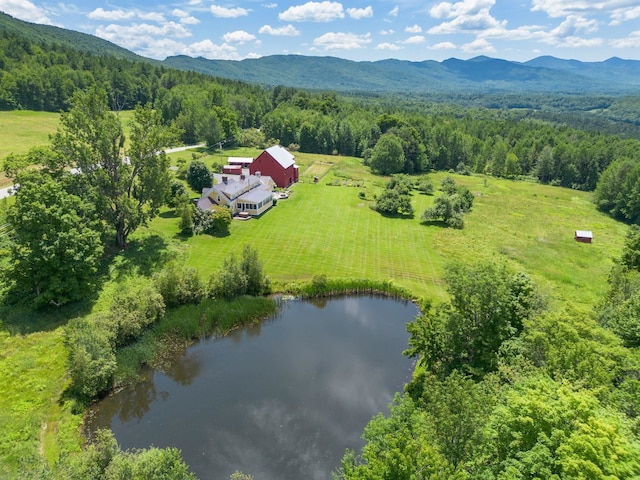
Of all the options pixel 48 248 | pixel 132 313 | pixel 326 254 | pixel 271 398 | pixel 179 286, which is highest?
pixel 48 248

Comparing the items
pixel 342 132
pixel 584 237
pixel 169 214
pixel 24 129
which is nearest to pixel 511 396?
pixel 169 214

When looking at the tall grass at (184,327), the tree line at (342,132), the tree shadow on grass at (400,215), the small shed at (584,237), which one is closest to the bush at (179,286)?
the tall grass at (184,327)

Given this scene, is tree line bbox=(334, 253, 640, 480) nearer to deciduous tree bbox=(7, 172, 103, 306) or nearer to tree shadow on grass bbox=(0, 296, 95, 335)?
tree shadow on grass bbox=(0, 296, 95, 335)

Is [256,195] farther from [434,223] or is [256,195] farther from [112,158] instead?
[434,223]

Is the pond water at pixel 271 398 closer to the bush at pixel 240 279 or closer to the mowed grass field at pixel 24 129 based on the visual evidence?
the bush at pixel 240 279

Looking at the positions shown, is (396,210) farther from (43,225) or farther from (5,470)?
(5,470)

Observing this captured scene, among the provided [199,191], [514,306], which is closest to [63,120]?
[199,191]

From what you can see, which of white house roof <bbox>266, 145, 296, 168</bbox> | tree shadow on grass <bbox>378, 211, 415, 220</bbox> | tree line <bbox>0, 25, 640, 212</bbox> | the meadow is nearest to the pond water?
the meadow
